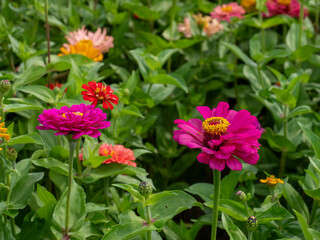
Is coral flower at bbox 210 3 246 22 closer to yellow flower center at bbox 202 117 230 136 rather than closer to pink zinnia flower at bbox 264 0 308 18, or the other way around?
pink zinnia flower at bbox 264 0 308 18

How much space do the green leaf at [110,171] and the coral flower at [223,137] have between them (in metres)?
0.28

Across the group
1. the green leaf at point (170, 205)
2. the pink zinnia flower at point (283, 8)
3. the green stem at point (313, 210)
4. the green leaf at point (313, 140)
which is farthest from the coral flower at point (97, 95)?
the pink zinnia flower at point (283, 8)

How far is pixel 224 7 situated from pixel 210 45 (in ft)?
0.61

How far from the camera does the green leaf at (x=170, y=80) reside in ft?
4.84

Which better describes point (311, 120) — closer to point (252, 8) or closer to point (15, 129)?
point (252, 8)

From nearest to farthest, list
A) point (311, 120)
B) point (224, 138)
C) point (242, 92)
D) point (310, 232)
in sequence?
point (224, 138) < point (310, 232) < point (311, 120) < point (242, 92)

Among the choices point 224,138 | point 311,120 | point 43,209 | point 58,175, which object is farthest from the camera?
point 311,120

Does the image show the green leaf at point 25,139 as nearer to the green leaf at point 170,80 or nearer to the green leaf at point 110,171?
the green leaf at point 110,171

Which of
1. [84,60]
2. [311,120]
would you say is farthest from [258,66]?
[84,60]

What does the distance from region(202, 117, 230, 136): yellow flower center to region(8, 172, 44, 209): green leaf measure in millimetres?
466

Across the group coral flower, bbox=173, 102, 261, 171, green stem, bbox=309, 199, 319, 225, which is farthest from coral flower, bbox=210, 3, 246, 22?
coral flower, bbox=173, 102, 261, 171

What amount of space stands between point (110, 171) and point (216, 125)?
16.5 inches

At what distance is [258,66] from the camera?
171 centimetres

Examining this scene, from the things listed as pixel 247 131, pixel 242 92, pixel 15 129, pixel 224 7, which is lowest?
pixel 242 92
